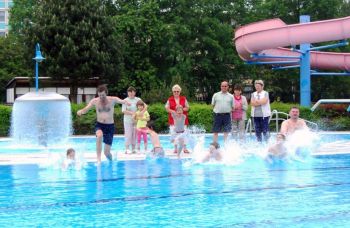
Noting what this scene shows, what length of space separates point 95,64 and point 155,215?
29.2 metres

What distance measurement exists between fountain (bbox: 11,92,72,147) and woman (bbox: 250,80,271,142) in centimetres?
533

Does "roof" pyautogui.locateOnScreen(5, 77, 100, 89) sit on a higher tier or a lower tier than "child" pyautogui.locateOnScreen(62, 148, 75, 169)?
higher

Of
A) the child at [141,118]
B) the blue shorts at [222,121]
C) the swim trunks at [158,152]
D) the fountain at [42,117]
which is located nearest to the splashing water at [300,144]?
the blue shorts at [222,121]

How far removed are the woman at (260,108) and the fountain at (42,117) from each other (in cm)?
533

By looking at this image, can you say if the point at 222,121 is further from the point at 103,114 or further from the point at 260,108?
the point at 103,114

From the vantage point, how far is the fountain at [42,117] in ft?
50.0

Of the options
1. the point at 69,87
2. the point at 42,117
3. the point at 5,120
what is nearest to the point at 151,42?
the point at 69,87

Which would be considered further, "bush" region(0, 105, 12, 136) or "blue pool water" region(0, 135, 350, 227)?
"bush" region(0, 105, 12, 136)

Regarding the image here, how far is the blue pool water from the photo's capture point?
5969 millimetres

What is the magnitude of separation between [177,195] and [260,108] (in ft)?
19.6

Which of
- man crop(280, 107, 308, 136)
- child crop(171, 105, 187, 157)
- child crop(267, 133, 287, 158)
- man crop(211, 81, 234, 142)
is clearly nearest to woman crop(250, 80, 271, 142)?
man crop(211, 81, 234, 142)

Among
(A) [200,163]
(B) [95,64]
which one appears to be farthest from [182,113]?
(B) [95,64]

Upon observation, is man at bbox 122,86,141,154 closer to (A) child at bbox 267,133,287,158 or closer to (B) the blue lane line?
(A) child at bbox 267,133,287,158

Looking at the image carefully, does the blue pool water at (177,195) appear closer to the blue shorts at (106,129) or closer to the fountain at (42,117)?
the blue shorts at (106,129)
